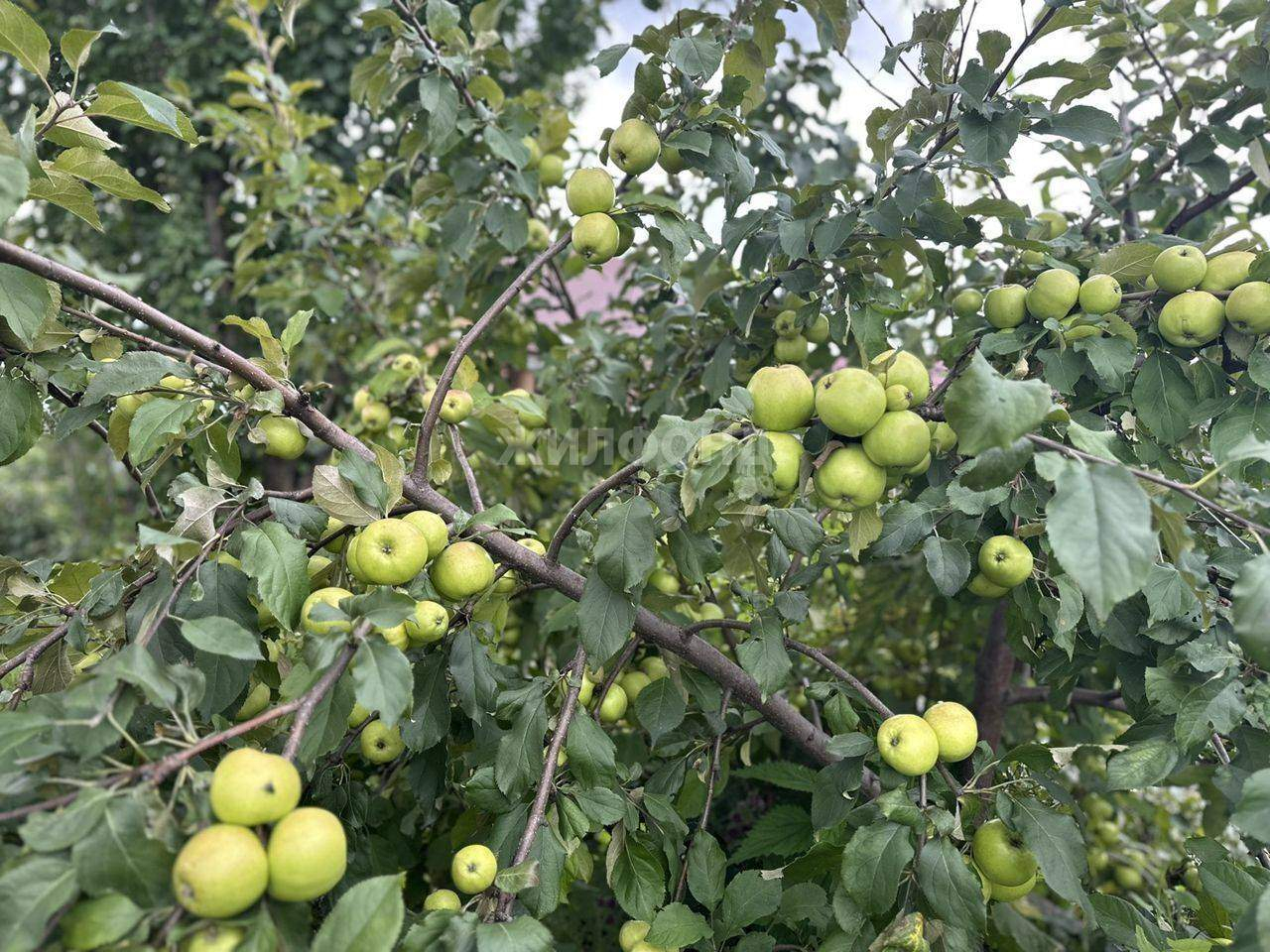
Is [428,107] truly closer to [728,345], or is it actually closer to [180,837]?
[728,345]

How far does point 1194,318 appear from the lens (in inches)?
39.1

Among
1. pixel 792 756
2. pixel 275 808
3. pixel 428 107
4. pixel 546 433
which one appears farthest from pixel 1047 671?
pixel 428 107

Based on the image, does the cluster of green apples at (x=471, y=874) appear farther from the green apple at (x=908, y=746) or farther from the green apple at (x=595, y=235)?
the green apple at (x=595, y=235)

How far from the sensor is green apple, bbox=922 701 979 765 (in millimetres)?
895

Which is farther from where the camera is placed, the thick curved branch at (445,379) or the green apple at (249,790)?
the thick curved branch at (445,379)

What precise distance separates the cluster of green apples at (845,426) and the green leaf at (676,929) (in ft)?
1.55

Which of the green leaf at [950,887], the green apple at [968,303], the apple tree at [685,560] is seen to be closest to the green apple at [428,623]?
the apple tree at [685,560]

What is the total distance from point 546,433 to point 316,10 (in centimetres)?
393

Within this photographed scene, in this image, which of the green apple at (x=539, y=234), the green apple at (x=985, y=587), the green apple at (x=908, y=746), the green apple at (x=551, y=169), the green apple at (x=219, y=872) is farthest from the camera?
the green apple at (x=539, y=234)

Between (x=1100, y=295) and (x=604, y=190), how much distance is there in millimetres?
671

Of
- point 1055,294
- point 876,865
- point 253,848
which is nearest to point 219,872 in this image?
point 253,848

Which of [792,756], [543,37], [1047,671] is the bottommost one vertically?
[792,756]

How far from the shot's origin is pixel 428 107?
1422mm

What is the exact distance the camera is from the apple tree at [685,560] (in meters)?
0.60
